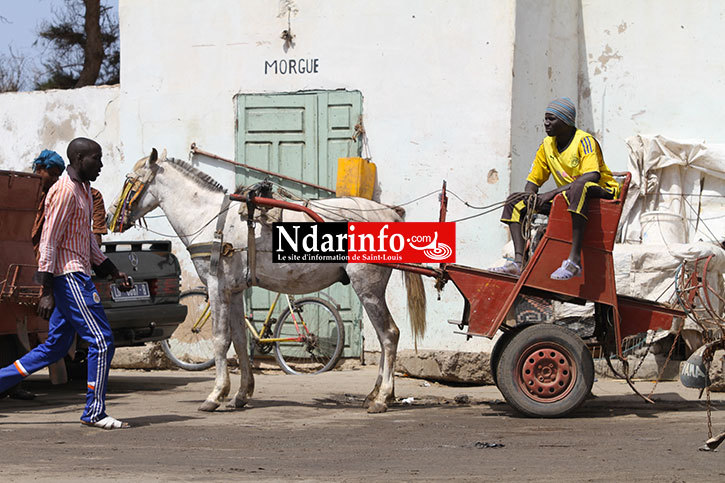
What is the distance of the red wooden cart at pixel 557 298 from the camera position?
751cm

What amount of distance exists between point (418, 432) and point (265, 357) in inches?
216

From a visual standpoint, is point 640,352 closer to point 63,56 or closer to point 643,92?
point 643,92

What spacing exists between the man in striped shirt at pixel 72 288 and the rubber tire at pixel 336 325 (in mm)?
4321

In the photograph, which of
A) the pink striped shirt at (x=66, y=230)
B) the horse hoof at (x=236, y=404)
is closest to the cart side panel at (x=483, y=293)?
the horse hoof at (x=236, y=404)

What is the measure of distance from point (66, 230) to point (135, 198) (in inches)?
74.7

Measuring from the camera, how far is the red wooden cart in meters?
7.51

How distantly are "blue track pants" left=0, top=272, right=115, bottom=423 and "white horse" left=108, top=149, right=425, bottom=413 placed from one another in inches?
58.4

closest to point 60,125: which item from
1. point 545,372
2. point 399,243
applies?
point 399,243

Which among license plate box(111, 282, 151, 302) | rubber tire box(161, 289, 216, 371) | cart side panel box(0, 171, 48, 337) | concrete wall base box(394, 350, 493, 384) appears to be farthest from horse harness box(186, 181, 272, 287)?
rubber tire box(161, 289, 216, 371)

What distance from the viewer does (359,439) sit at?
22.4 feet

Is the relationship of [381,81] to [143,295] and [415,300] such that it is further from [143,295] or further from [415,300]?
[143,295]

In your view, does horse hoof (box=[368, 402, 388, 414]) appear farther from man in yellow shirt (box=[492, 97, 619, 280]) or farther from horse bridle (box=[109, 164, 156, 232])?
horse bridle (box=[109, 164, 156, 232])

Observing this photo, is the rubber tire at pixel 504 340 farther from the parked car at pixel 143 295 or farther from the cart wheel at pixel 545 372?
the parked car at pixel 143 295

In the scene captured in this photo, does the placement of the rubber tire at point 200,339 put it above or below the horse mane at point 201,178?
below
